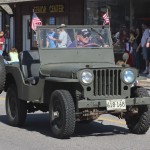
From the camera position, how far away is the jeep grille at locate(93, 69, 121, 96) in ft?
27.2

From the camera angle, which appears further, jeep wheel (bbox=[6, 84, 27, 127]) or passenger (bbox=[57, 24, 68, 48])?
jeep wheel (bbox=[6, 84, 27, 127])

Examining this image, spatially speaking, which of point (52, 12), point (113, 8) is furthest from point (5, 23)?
point (113, 8)

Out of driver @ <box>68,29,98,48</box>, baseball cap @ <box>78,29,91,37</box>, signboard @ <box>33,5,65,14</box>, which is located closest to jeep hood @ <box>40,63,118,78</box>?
driver @ <box>68,29,98,48</box>

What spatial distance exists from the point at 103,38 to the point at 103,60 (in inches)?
19.1

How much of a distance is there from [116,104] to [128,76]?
51 cm

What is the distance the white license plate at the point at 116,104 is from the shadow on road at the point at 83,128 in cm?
78

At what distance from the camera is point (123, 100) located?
8.33 metres

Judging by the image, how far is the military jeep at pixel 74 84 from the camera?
8.20m

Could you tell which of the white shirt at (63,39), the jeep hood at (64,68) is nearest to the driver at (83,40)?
the white shirt at (63,39)

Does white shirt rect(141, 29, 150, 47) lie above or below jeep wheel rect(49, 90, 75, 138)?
above

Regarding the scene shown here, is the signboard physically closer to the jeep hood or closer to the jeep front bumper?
the jeep hood

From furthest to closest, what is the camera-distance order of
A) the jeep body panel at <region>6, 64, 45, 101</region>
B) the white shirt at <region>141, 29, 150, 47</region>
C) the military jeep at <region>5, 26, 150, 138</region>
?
the white shirt at <region>141, 29, 150, 47</region> → the jeep body panel at <region>6, 64, 45, 101</region> → the military jeep at <region>5, 26, 150, 138</region>

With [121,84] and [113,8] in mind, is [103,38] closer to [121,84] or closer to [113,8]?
[121,84]

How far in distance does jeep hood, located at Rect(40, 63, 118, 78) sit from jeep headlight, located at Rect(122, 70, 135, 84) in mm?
268
